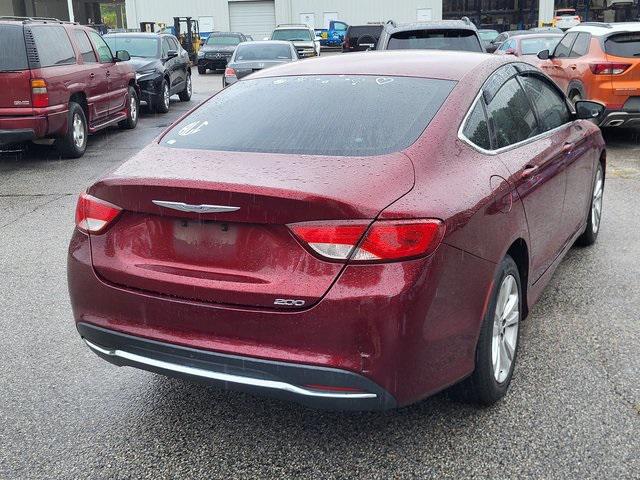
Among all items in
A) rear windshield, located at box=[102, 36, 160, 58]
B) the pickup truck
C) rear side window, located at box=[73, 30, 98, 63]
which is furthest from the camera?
the pickup truck

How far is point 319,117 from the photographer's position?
3.39 meters

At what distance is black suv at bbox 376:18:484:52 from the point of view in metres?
11.3

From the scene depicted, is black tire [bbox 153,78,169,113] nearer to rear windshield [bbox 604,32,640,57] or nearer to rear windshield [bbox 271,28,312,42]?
rear windshield [bbox 604,32,640,57]

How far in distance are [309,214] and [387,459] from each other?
111 centimetres

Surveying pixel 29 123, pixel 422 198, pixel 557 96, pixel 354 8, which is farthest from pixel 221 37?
pixel 422 198

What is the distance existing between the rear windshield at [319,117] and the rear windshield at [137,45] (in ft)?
43.9

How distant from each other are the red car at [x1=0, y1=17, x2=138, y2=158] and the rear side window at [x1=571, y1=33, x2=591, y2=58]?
7.49 m

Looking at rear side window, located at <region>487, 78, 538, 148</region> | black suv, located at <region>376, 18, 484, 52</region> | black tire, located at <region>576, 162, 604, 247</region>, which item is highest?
black suv, located at <region>376, 18, 484, 52</region>

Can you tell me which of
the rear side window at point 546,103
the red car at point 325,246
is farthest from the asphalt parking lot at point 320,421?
the rear side window at point 546,103

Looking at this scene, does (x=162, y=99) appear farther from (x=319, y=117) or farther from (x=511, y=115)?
(x=319, y=117)

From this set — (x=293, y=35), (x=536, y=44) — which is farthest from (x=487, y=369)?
(x=293, y=35)

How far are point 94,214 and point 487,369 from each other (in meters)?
1.82

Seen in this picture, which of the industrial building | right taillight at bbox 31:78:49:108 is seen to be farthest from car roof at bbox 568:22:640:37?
the industrial building

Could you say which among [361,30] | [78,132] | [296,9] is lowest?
[78,132]
